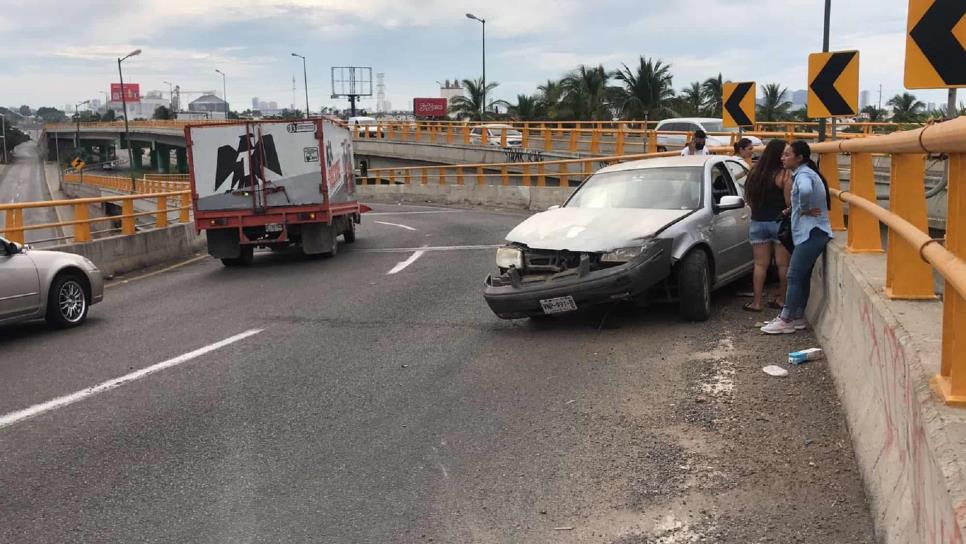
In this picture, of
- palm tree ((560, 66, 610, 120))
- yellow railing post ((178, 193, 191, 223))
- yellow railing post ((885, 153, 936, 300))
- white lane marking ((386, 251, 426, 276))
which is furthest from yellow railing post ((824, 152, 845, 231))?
palm tree ((560, 66, 610, 120))

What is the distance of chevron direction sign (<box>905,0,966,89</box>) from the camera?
6207mm

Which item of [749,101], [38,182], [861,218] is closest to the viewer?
[861,218]

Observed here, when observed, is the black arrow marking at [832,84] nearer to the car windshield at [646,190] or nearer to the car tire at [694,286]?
the car windshield at [646,190]

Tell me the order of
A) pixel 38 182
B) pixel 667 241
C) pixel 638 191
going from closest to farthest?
1. pixel 667 241
2. pixel 638 191
3. pixel 38 182

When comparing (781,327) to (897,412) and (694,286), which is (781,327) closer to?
(694,286)

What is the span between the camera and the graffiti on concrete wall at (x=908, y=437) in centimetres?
275

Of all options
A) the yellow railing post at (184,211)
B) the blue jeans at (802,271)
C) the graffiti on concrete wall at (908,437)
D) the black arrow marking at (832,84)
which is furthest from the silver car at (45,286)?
the yellow railing post at (184,211)

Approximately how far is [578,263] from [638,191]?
165 centimetres

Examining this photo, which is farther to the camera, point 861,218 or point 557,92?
point 557,92

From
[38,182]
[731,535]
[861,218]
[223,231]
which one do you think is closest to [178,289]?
[223,231]

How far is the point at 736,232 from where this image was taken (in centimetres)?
976

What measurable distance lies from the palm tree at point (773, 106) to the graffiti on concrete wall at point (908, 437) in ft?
178

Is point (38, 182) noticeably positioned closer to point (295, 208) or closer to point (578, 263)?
point (295, 208)

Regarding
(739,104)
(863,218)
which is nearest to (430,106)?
(739,104)
